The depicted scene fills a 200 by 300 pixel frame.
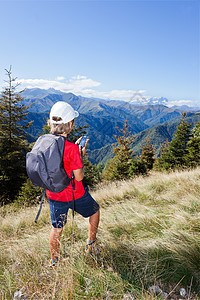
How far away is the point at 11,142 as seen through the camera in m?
15.8

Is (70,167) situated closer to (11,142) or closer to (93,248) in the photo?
(93,248)

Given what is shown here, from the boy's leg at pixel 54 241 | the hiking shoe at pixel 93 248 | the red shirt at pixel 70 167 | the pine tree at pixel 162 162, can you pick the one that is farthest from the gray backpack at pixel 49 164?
the pine tree at pixel 162 162

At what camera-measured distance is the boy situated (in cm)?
181

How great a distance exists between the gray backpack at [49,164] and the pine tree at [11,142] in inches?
583

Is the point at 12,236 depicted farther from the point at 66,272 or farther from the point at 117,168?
the point at 117,168

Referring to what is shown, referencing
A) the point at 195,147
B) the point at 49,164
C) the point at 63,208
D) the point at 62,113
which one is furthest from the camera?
the point at 195,147

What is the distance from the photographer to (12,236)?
331cm

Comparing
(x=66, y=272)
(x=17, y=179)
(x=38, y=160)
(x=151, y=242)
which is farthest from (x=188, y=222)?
(x=17, y=179)

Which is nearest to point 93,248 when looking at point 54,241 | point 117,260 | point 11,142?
point 117,260

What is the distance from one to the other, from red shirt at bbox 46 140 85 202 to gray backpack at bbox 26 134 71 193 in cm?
7

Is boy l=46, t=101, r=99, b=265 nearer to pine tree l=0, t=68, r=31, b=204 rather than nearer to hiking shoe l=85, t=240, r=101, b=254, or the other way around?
hiking shoe l=85, t=240, r=101, b=254

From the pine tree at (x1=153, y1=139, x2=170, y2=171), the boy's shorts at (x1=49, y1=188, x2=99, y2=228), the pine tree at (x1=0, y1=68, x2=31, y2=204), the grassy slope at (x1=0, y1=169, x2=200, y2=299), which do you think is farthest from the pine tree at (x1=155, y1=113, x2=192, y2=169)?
the boy's shorts at (x1=49, y1=188, x2=99, y2=228)

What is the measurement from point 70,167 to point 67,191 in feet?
1.10

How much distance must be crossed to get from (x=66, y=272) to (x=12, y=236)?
2148 mm
